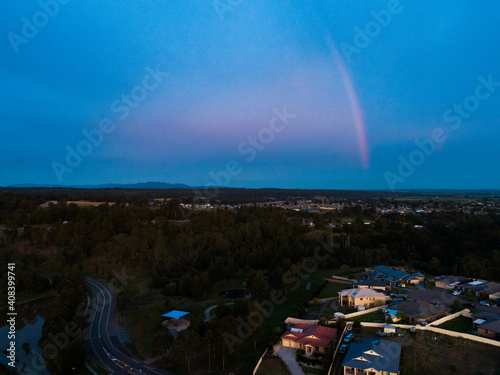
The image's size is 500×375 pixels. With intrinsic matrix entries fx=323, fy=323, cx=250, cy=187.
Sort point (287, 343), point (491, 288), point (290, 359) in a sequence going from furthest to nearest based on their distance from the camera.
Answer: point (491, 288) < point (287, 343) < point (290, 359)

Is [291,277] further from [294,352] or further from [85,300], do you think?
[85,300]

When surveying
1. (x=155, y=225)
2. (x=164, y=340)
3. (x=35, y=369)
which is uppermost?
(x=155, y=225)

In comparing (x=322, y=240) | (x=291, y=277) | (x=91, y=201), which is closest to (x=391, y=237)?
(x=322, y=240)

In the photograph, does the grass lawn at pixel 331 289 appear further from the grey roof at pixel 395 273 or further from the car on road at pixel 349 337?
the car on road at pixel 349 337

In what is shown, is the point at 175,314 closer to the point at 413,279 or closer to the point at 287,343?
the point at 287,343

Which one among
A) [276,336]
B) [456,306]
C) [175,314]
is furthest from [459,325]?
[175,314]

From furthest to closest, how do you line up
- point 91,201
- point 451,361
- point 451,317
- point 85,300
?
point 91,201 → point 85,300 → point 451,317 → point 451,361

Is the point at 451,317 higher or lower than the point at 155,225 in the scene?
lower
